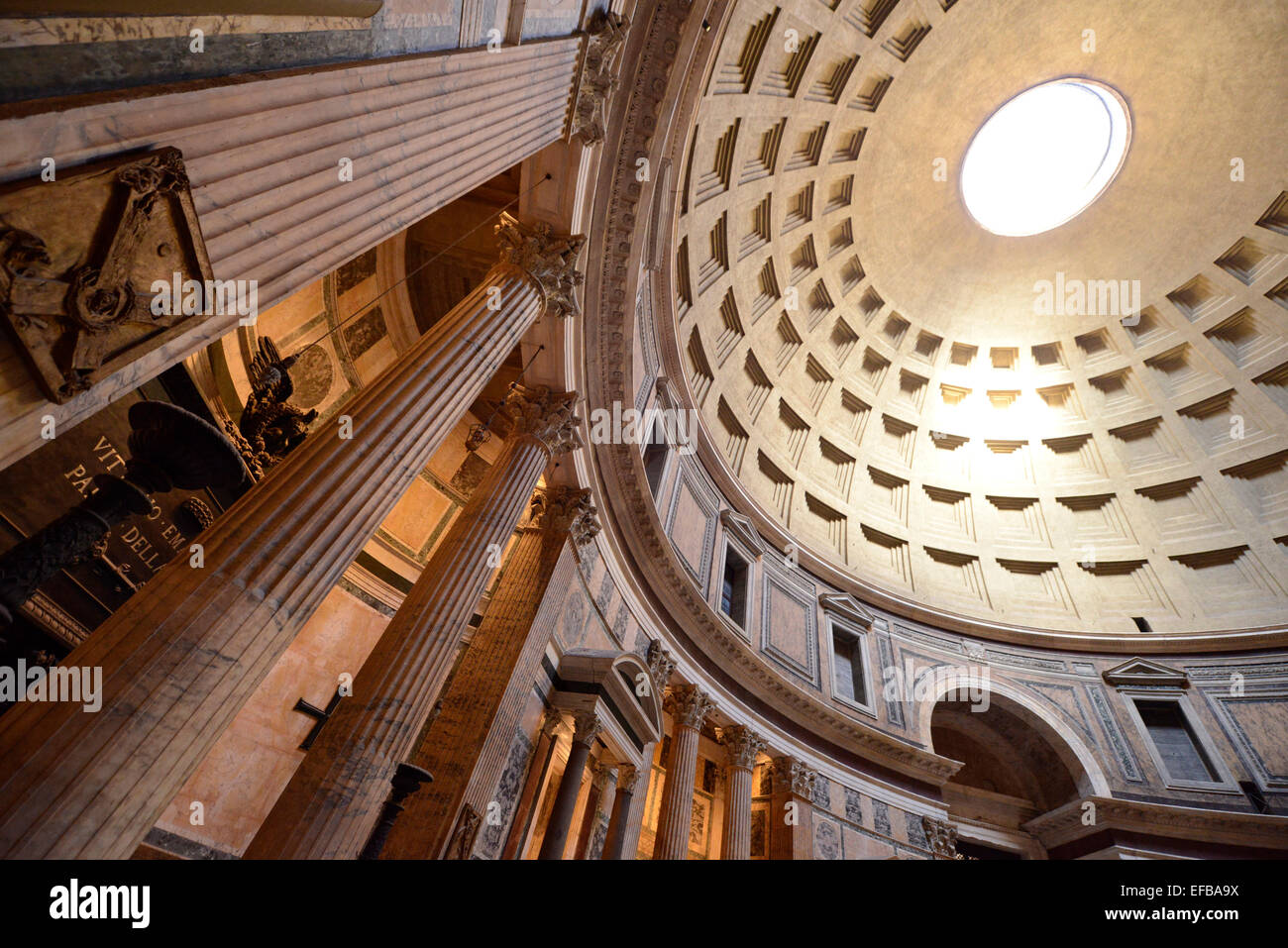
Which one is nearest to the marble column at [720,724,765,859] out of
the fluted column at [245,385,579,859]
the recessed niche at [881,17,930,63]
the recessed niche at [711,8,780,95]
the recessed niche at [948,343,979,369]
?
the fluted column at [245,385,579,859]

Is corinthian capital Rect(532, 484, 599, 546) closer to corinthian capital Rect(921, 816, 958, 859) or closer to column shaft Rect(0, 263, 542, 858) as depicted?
column shaft Rect(0, 263, 542, 858)

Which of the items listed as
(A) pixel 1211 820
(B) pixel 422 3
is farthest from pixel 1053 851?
(B) pixel 422 3

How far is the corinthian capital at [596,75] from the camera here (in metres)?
7.48

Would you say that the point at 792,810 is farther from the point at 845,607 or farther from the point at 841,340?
the point at 841,340

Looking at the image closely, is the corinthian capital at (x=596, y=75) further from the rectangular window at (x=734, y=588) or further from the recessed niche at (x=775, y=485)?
the recessed niche at (x=775, y=485)

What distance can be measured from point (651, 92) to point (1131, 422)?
2292cm

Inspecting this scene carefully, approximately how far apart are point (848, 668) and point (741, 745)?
584cm

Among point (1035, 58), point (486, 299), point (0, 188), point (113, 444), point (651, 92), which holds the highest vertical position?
point (1035, 58)

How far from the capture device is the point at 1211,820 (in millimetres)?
13789

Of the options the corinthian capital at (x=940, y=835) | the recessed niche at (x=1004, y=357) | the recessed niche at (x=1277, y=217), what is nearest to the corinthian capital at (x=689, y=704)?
the corinthian capital at (x=940, y=835)

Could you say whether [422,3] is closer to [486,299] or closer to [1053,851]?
[486,299]

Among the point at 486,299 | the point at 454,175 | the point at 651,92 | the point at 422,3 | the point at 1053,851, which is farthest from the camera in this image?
the point at 1053,851

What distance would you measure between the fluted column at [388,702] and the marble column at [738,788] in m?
7.66
